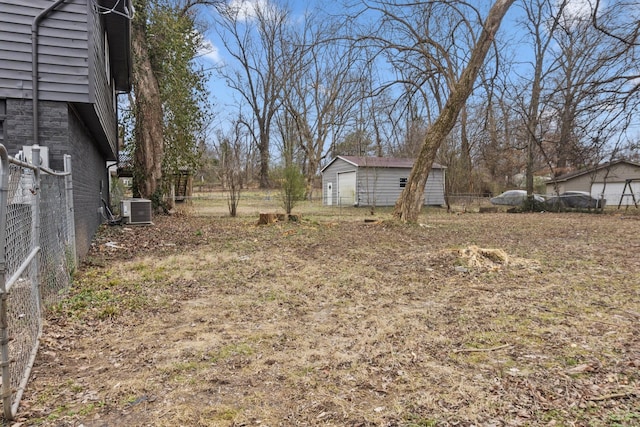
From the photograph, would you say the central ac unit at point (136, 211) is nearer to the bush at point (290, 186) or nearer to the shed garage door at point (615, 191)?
the bush at point (290, 186)

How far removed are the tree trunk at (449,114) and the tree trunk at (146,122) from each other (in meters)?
8.77

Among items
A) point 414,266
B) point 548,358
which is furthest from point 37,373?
point 414,266

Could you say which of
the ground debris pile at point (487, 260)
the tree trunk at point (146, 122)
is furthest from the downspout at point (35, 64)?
the tree trunk at point (146, 122)

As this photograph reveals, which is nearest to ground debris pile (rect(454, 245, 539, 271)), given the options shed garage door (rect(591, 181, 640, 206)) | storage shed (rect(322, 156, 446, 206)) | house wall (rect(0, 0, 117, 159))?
A: house wall (rect(0, 0, 117, 159))

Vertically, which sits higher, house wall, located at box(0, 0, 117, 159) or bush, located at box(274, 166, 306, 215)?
house wall, located at box(0, 0, 117, 159)

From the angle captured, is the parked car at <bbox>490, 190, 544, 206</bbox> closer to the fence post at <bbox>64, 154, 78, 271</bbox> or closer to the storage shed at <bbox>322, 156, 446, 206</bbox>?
the storage shed at <bbox>322, 156, 446, 206</bbox>

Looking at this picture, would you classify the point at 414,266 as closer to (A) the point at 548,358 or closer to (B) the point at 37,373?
(A) the point at 548,358

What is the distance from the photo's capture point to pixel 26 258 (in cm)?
267

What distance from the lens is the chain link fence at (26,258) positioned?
192 centimetres

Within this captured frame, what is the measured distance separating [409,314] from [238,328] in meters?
1.68

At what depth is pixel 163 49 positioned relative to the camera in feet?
45.0

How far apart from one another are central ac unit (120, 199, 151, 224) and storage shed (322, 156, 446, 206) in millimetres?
12439

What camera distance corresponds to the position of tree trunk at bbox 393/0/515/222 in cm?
986

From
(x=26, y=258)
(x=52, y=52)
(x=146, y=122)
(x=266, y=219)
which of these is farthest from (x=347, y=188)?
(x=26, y=258)
